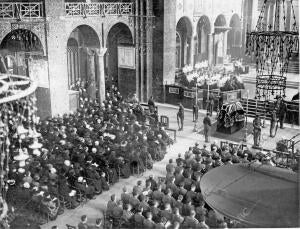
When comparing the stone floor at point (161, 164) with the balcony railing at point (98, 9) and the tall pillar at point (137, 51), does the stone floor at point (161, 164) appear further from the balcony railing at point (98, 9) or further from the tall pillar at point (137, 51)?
the balcony railing at point (98, 9)

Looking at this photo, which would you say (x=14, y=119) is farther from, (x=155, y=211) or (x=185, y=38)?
(x=185, y=38)

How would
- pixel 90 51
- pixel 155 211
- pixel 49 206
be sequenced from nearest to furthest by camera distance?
pixel 155 211
pixel 49 206
pixel 90 51

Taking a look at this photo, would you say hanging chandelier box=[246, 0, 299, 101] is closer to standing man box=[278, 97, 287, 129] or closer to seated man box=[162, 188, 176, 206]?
standing man box=[278, 97, 287, 129]

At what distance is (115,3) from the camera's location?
81.9 ft

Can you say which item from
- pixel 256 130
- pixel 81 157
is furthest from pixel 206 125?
pixel 81 157

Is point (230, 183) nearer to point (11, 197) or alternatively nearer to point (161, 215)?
point (161, 215)

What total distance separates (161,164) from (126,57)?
1154 centimetres

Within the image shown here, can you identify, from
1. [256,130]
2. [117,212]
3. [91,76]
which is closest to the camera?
[117,212]

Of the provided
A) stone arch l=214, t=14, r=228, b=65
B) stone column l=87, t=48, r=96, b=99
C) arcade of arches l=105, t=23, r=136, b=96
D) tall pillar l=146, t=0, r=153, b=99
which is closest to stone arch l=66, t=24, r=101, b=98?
stone column l=87, t=48, r=96, b=99

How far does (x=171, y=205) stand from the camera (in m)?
11.7

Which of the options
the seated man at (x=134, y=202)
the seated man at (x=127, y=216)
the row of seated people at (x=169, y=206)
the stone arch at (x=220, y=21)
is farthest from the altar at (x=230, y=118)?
the stone arch at (x=220, y=21)

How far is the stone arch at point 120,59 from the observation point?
26786 millimetres

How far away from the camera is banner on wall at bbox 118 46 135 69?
27000mm

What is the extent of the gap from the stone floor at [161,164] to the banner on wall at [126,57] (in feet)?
10.6
